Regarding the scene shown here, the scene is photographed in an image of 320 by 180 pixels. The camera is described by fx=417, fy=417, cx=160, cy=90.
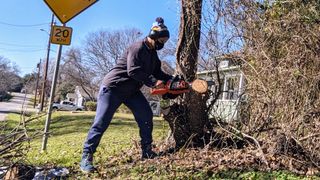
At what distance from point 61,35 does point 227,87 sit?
9.34 ft

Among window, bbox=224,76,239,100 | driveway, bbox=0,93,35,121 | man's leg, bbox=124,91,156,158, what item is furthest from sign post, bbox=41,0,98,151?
window, bbox=224,76,239,100

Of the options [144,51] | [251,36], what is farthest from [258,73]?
[144,51]

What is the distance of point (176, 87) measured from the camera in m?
4.74

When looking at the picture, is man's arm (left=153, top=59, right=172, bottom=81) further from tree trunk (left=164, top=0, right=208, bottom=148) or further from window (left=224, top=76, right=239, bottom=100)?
window (left=224, top=76, right=239, bottom=100)

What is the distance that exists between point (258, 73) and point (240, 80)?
0.66m

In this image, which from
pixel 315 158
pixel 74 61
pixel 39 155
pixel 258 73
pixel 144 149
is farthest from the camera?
pixel 74 61

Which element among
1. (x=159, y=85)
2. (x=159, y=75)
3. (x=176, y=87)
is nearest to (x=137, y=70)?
(x=159, y=85)

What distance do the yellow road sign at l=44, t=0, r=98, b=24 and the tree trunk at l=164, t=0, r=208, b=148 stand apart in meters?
1.93

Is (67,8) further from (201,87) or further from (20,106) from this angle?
(201,87)

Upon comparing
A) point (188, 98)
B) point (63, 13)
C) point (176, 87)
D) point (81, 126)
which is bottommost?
point (81, 126)

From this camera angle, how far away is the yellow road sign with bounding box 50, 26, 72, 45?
667cm

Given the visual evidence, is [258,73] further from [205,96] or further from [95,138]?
[95,138]

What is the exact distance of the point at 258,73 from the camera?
474 centimetres

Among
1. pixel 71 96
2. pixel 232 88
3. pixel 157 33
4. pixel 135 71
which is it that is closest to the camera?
pixel 135 71
